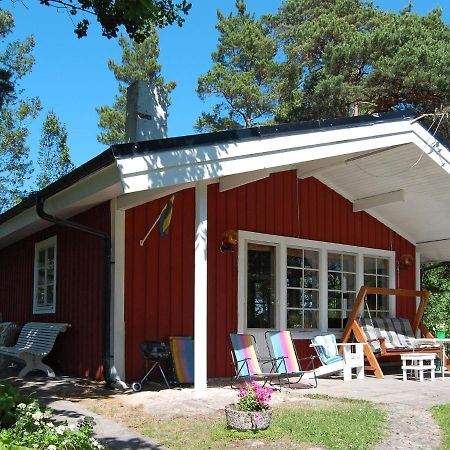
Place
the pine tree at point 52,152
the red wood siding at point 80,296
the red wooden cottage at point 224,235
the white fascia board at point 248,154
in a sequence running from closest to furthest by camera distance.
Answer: the white fascia board at point 248,154 < the red wooden cottage at point 224,235 < the red wood siding at point 80,296 < the pine tree at point 52,152

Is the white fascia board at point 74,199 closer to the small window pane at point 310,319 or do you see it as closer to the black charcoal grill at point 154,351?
the black charcoal grill at point 154,351

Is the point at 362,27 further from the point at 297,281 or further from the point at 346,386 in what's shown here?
the point at 346,386

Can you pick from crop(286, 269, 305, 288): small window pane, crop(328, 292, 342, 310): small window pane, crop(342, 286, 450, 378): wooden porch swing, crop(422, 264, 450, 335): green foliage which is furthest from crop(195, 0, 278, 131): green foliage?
crop(286, 269, 305, 288): small window pane

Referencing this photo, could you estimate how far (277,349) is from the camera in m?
7.78

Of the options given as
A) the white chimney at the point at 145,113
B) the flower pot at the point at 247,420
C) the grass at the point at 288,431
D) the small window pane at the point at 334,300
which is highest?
the white chimney at the point at 145,113

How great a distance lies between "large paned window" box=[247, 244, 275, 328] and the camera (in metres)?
8.58

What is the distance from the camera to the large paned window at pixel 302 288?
900 cm

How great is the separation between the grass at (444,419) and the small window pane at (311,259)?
351cm

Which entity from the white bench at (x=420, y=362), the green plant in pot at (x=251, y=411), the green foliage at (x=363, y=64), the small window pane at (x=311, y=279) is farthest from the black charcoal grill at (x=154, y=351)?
the green foliage at (x=363, y=64)

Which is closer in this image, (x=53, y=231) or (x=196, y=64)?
(x=53, y=231)

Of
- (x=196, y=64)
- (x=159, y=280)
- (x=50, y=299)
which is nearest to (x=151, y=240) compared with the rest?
(x=159, y=280)

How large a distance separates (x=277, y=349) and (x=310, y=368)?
5.36 feet

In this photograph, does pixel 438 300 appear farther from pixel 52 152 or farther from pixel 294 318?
pixel 52 152

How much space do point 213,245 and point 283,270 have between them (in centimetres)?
131
